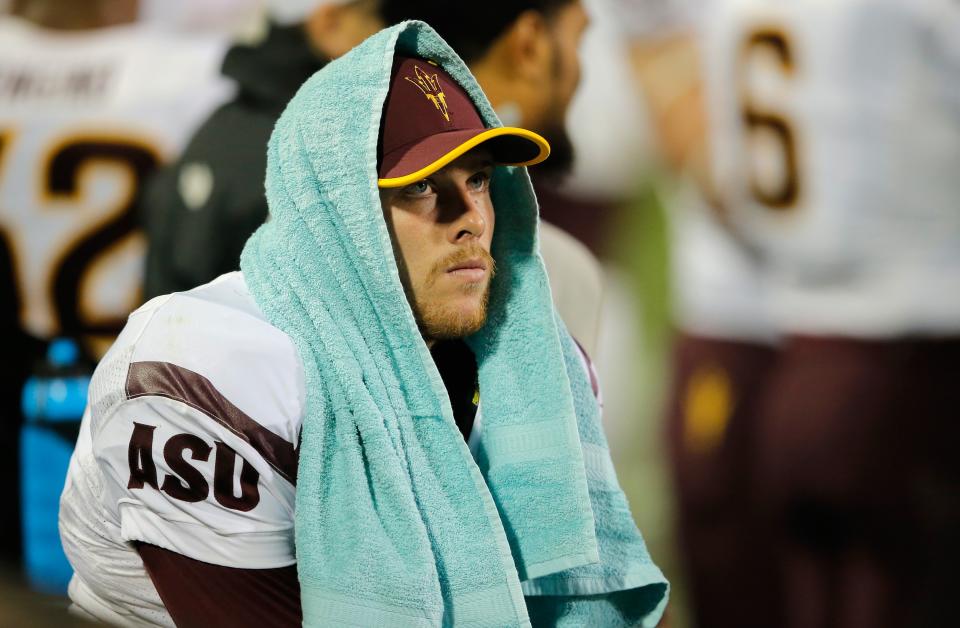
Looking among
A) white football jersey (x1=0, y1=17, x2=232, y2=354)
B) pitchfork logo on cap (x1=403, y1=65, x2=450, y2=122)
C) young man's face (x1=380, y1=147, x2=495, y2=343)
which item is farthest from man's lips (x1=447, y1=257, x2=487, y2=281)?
white football jersey (x1=0, y1=17, x2=232, y2=354)

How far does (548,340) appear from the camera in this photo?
3.68 ft

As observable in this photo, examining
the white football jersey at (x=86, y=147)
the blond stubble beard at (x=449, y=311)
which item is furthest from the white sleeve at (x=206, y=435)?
the white football jersey at (x=86, y=147)

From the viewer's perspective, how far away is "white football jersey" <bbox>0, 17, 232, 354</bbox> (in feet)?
6.45

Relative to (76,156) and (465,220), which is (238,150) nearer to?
(76,156)

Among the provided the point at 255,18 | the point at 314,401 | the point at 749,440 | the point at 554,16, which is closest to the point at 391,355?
the point at 314,401

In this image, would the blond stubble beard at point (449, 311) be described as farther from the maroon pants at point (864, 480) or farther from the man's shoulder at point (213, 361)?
the maroon pants at point (864, 480)

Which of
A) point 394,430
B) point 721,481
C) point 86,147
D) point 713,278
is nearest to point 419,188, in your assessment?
point 394,430

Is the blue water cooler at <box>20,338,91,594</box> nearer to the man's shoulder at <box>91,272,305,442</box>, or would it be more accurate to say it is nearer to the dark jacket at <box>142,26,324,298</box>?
the dark jacket at <box>142,26,324,298</box>

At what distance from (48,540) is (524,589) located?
1243mm

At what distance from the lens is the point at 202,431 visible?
0.92m

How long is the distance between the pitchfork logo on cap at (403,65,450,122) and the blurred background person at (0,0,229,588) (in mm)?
974

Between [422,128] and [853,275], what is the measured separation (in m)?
0.74

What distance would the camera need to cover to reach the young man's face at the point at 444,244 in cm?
104

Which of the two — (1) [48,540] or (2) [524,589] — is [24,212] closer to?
(1) [48,540]
